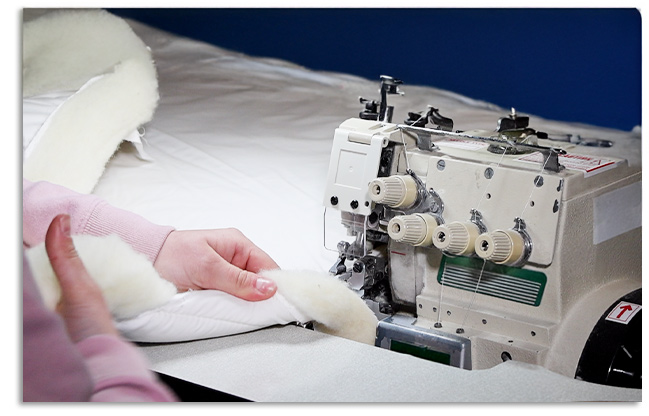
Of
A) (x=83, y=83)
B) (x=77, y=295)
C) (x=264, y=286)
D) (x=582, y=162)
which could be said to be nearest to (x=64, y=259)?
(x=77, y=295)

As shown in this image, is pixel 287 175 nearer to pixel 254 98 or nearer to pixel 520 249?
pixel 254 98

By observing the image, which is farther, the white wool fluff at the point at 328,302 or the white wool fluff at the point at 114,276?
the white wool fluff at the point at 328,302

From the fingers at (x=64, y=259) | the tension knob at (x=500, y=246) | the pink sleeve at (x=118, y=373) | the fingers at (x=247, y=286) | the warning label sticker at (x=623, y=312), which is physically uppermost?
the tension knob at (x=500, y=246)

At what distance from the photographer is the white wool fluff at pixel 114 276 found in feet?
3.92

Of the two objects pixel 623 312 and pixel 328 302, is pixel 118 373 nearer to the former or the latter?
pixel 328 302

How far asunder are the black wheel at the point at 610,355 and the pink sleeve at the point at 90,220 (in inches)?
25.5

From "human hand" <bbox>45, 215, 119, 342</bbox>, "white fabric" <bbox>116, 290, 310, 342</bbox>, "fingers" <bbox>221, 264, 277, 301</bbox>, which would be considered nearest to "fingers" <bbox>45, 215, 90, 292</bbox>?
"human hand" <bbox>45, 215, 119, 342</bbox>

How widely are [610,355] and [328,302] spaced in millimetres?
407

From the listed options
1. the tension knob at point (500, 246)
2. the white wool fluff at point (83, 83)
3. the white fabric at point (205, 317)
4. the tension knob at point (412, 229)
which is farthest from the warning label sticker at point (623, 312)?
the white wool fluff at point (83, 83)

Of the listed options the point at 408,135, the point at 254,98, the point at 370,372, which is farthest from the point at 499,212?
the point at 254,98

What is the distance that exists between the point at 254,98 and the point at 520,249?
93cm

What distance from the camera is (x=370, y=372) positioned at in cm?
123

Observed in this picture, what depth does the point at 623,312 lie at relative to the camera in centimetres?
129

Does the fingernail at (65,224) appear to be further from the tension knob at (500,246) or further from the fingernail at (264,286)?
the tension knob at (500,246)
